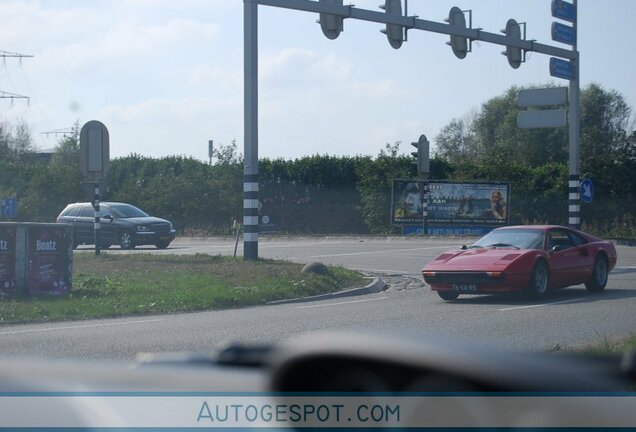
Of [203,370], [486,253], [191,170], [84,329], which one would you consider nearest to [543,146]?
[191,170]

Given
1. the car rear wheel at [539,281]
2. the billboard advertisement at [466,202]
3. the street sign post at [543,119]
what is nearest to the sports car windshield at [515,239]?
the car rear wheel at [539,281]

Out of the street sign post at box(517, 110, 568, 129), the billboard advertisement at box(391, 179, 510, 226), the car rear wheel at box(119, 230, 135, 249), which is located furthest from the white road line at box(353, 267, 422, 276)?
the billboard advertisement at box(391, 179, 510, 226)

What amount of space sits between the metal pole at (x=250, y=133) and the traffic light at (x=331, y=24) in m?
1.79

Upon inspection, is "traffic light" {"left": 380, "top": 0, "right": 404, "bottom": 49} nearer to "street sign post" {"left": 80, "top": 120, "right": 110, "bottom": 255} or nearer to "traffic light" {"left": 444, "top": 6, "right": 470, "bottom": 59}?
"traffic light" {"left": 444, "top": 6, "right": 470, "bottom": 59}

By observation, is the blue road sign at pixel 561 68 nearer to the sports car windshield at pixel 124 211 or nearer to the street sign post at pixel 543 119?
the street sign post at pixel 543 119

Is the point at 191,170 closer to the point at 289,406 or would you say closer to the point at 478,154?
the point at 478,154

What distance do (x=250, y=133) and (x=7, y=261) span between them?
7399 millimetres

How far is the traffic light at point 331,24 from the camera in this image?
20.5 meters

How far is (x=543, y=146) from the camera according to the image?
65250 millimetres

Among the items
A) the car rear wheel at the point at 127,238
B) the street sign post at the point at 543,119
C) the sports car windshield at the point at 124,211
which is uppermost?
the street sign post at the point at 543,119

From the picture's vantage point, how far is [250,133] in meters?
21.9

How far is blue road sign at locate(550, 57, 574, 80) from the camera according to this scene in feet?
82.2

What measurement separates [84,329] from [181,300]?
314 centimetres

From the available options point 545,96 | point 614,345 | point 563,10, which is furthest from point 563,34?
point 614,345
